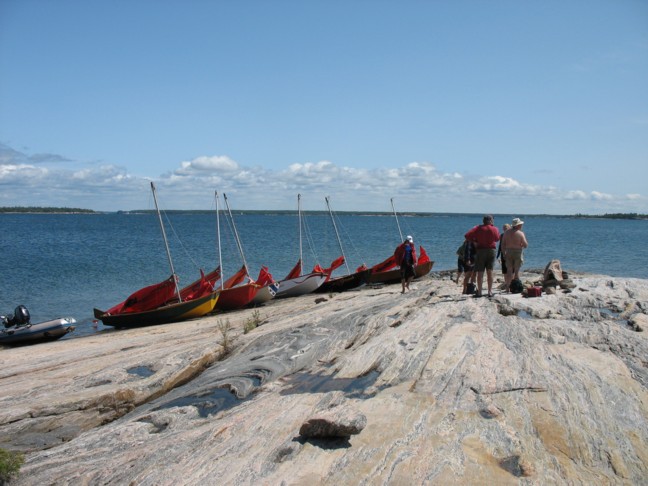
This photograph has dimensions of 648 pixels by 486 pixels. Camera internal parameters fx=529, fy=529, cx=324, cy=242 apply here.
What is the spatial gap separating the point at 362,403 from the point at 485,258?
7.82m

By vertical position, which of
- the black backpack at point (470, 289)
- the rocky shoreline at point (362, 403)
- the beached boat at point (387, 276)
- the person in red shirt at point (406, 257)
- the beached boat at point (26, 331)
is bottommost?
the beached boat at point (26, 331)

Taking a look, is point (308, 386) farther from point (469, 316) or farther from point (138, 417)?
point (469, 316)

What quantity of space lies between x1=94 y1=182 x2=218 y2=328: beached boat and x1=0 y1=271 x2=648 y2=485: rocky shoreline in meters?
7.74

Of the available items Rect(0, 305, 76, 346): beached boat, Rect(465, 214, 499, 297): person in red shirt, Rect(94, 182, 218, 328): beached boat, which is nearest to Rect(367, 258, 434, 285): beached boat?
Rect(94, 182, 218, 328): beached boat

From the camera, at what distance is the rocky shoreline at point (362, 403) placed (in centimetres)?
589

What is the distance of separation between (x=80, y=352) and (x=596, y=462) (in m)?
11.7

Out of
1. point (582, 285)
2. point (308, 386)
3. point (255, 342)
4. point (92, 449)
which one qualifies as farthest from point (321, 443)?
point (582, 285)

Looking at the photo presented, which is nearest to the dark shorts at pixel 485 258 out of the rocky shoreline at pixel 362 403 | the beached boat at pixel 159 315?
the rocky shoreline at pixel 362 403

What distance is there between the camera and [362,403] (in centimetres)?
734

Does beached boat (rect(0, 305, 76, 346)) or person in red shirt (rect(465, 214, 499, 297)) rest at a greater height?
person in red shirt (rect(465, 214, 499, 297))

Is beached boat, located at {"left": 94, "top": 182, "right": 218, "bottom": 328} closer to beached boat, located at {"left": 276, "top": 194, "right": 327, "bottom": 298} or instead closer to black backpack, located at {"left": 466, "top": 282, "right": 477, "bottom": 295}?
beached boat, located at {"left": 276, "top": 194, "right": 327, "bottom": 298}

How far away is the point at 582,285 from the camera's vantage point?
16016 mm

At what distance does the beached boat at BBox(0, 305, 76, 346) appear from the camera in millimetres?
18359

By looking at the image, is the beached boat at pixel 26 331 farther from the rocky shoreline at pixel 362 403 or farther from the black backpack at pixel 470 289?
the black backpack at pixel 470 289
